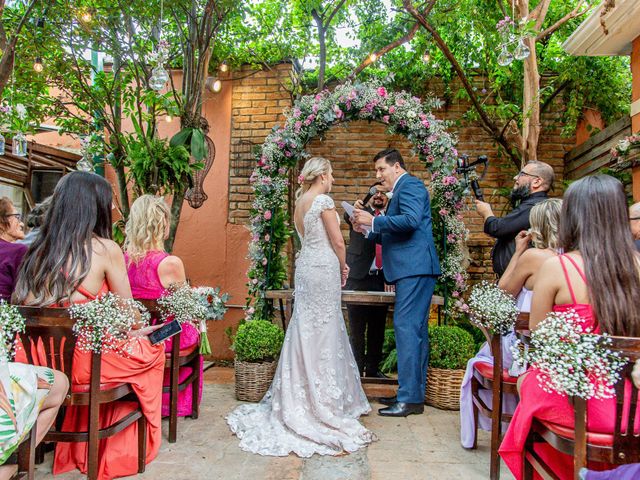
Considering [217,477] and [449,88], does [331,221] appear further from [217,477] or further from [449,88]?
[449,88]

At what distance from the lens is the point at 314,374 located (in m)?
3.98

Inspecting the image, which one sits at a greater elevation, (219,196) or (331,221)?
(219,196)

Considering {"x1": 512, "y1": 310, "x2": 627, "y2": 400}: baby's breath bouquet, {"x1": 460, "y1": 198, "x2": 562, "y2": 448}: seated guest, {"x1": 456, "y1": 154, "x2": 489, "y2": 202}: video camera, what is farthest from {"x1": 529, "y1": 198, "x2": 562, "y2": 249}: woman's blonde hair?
{"x1": 456, "y1": 154, "x2": 489, "y2": 202}: video camera

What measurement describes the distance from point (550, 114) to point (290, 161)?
12.7 ft

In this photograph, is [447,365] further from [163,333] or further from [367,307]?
[163,333]

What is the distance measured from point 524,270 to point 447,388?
6.19 feet

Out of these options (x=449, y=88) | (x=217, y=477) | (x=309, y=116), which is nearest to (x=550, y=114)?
(x=449, y=88)

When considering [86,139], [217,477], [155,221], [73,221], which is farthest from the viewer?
[86,139]

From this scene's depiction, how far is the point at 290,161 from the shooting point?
5508 millimetres

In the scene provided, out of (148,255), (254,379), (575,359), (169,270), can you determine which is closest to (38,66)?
(148,255)

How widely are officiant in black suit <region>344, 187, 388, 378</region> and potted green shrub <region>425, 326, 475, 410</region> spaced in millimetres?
775

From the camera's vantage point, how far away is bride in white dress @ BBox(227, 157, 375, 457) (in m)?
3.82

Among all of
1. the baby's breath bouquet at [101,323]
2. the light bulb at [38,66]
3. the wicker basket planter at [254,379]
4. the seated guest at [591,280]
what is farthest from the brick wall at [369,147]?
the seated guest at [591,280]

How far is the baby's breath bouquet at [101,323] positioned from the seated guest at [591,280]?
6.57 feet
